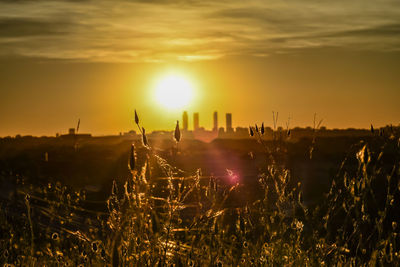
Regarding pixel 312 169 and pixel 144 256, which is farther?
pixel 312 169

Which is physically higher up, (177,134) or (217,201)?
(177,134)

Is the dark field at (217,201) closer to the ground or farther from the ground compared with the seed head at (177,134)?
A: closer to the ground

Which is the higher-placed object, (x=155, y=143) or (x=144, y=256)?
(x=155, y=143)

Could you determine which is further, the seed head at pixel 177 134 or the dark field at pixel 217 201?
the dark field at pixel 217 201

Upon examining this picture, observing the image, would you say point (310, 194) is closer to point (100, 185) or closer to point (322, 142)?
point (100, 185)

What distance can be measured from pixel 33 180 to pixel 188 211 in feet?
15.0

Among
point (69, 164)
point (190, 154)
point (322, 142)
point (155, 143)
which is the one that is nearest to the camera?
point (155, 143)

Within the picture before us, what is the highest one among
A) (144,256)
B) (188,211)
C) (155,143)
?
(155,143)

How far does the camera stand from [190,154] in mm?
21625

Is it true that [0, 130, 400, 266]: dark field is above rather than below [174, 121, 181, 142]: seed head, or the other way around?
below

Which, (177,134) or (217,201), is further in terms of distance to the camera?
(217,201)

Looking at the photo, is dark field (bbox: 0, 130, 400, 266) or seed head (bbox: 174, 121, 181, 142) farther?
dark field (bbox: 0, 130, 400, 266)

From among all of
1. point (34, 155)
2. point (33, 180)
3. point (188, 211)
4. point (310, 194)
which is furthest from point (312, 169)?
point (34, 155)

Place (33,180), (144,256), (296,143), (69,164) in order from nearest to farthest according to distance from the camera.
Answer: (144,256) < (33,180) < (69,164) < (296,143)
